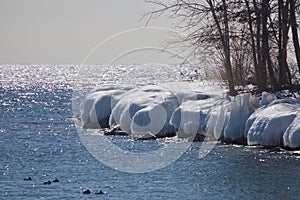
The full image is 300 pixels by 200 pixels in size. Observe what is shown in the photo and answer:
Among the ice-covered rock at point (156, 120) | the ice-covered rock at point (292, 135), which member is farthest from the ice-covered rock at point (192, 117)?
the ice-covered rock at point (292, 135)

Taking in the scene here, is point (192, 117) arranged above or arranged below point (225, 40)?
below

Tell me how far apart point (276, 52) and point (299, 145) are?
55.5 ft

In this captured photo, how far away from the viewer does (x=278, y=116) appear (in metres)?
31.9

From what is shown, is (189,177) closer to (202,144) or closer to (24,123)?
(202,144)

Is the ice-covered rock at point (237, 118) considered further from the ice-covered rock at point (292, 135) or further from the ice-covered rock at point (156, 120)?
the ice-covered rock at point (156, 120)

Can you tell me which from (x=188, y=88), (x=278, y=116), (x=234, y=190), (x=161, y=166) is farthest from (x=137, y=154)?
(x=188, y=88)

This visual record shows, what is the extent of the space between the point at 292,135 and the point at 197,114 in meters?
8.13

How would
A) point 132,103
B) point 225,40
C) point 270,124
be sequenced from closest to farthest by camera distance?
point 270,124
point 225,40
point 132,103

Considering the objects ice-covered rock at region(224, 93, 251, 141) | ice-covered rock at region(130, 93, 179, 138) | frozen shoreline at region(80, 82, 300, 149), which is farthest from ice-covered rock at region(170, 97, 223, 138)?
ice-covered rock at region(224, 93, 251, 141)

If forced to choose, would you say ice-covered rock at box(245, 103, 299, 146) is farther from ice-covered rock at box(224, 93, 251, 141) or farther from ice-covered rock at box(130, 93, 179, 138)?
ice-covered rock at box(130, 93, 179, 138)

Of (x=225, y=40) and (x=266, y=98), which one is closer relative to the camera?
(x=266, y=98)

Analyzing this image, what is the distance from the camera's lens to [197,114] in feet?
123

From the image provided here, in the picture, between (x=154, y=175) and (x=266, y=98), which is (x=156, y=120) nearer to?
(x=266, y=98)

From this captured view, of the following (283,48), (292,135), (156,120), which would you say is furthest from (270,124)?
(156,120)
